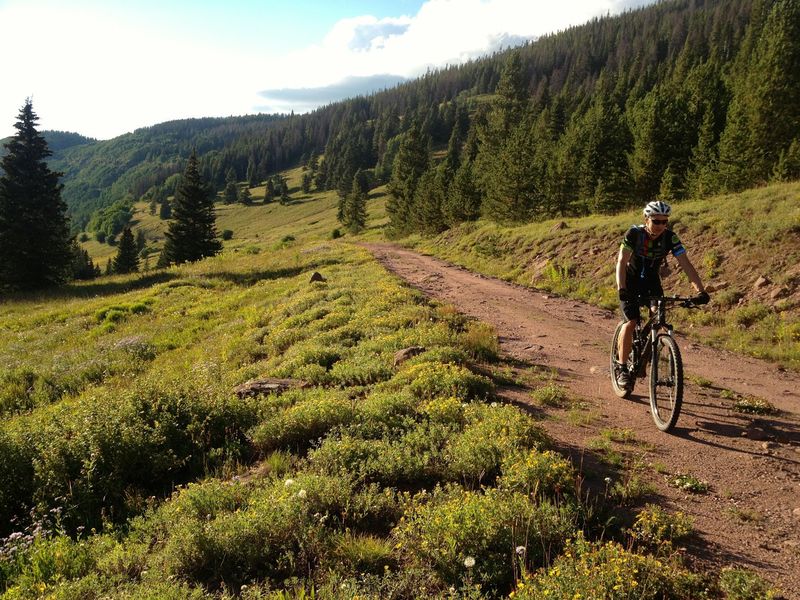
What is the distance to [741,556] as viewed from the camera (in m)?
3.94

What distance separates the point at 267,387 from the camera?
839cm

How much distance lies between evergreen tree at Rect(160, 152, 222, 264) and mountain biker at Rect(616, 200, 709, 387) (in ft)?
167

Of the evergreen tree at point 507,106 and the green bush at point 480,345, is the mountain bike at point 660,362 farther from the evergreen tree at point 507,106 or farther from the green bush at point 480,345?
the evergreen tree at point 507,106

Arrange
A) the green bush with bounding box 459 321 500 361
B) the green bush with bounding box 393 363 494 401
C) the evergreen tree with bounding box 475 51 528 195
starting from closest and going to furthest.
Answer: the green bush with bounding box 393 363 494 401
the green bush with bounding box 459 321 500 361
the evergreen tree with bounding box 475 51 528 195

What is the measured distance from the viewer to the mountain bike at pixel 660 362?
6.30m

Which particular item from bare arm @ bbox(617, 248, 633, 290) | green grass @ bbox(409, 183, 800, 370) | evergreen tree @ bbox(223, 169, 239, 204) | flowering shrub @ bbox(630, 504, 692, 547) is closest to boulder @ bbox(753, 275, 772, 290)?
green grass @ bbox(409, 183, 800, 370)

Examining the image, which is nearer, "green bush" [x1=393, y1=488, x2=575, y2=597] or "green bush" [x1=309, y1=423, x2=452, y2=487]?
"green bush" [x1=393, y1=488, x2=575, y2=597]

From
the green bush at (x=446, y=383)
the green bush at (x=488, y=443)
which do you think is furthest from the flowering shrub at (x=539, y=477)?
the green bush at (x=446, y=383)

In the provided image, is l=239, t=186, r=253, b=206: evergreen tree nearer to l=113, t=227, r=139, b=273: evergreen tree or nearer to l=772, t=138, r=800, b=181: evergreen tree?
l=113, t=227, r=139, b=273: evergreen tree

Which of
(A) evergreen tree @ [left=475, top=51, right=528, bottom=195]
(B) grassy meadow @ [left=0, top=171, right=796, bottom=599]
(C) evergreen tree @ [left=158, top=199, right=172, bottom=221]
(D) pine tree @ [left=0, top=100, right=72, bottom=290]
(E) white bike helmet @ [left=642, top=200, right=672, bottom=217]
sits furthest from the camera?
(C) evergreen tree @ [left=158, top=199, right=172, bottom=221]

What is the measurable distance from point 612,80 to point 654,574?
424 feet

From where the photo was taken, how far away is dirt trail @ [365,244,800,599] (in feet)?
13.5

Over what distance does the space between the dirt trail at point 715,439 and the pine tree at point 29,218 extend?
35.7 m

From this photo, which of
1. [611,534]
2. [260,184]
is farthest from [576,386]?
[260,184]
